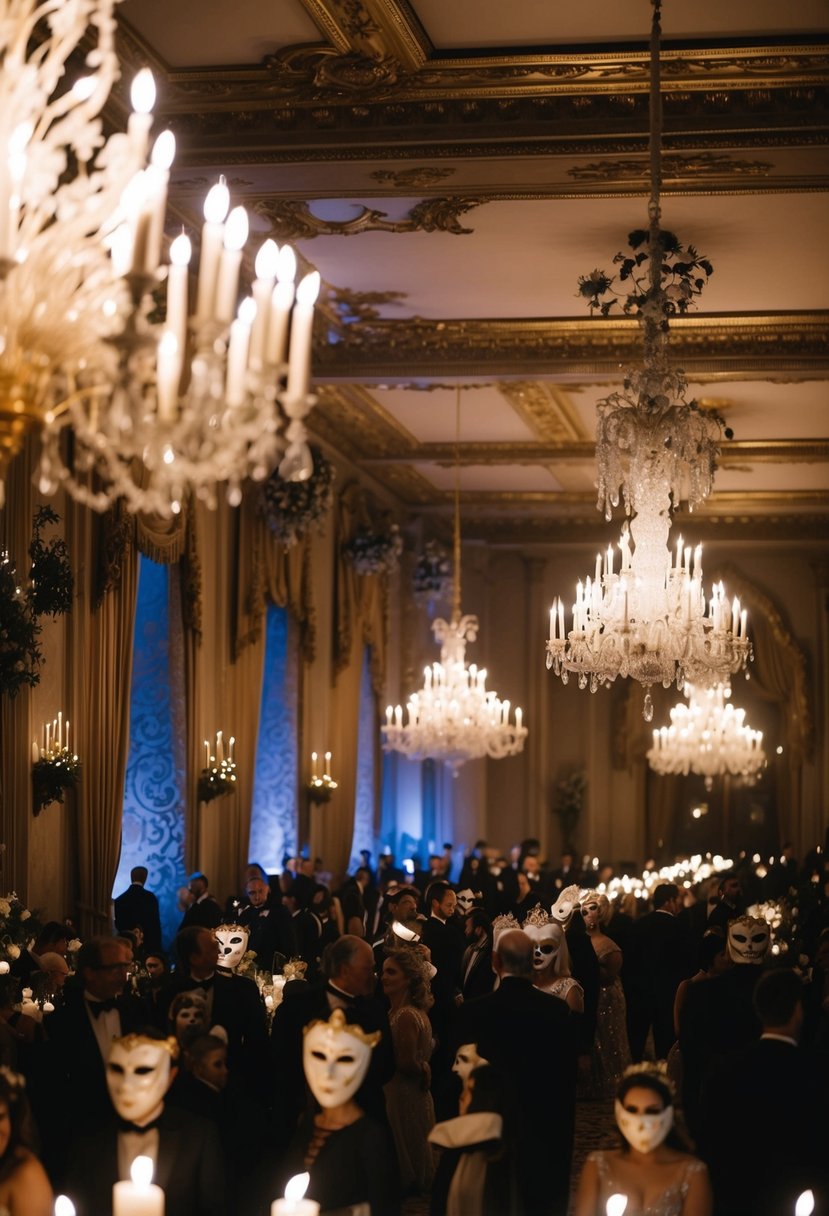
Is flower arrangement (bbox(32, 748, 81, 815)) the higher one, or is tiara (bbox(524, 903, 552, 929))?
flower arrangement (bbox(32, 748, 81, 815))

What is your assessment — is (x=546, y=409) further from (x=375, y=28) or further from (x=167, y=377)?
(x=167, y=377)

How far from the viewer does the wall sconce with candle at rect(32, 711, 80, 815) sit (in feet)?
36.9

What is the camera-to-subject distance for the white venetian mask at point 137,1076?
4723mm

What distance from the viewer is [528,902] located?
1125 centimetres

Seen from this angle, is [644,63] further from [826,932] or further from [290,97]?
[826,932]

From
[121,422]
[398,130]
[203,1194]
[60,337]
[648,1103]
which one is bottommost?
[203,1194]

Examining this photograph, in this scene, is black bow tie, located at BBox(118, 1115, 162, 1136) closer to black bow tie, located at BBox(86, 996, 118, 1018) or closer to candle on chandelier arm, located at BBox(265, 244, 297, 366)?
black bow tie, located at BBox(86, 996, 118, 1018)

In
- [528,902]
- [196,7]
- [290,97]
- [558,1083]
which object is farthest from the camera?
[528,902]

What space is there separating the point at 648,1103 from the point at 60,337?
2655mm

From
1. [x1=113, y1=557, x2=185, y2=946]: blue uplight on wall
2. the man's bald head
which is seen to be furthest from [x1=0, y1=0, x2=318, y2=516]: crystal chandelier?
[x1=113, y1=557, x2=185, y2=946]: blue uplight on wall

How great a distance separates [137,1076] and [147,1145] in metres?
0.22

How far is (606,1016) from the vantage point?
11484 mm

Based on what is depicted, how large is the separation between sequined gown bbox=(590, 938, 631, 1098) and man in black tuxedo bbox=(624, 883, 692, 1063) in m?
0.12

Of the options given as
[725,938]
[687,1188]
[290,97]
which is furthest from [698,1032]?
[290,97]
